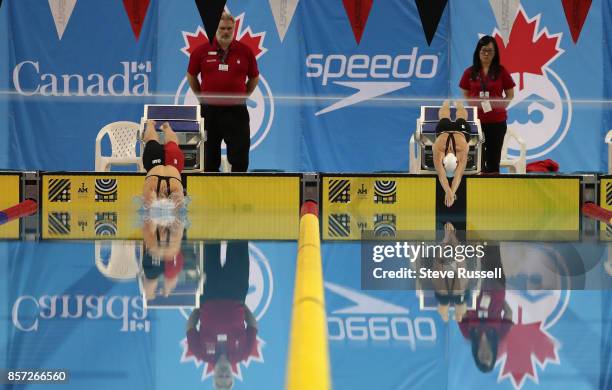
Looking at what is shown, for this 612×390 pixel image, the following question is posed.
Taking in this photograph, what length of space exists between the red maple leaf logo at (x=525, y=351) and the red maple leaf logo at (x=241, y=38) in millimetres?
7298

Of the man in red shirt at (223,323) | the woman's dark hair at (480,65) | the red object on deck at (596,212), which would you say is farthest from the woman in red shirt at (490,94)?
the man in red shirt at (223,323)

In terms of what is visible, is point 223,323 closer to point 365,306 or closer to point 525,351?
point 365,306

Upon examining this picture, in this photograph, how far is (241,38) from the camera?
33.5ft

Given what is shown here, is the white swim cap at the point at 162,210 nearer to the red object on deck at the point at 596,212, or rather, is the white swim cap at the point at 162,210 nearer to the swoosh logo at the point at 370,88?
the red object on deck at the point at 596,212

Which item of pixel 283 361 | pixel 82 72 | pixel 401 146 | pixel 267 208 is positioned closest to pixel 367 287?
pixel 283 361

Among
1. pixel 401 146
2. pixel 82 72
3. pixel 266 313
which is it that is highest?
pixel 82 72

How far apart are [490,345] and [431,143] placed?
4.81 m

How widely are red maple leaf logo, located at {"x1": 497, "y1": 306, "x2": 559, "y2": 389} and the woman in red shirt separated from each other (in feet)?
15.1

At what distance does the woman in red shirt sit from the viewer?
7.63 metres

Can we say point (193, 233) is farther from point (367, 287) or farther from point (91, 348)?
point (91, 348)

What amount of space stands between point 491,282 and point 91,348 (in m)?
1.74

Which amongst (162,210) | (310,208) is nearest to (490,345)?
(310,208)

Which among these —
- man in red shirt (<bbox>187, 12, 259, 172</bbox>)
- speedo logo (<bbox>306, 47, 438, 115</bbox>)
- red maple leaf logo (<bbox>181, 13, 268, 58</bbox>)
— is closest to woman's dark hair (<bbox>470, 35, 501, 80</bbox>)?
man in red shirt (<bbox>187, 12, 259, 172</bbox>)

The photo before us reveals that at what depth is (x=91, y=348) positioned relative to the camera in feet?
9.27
